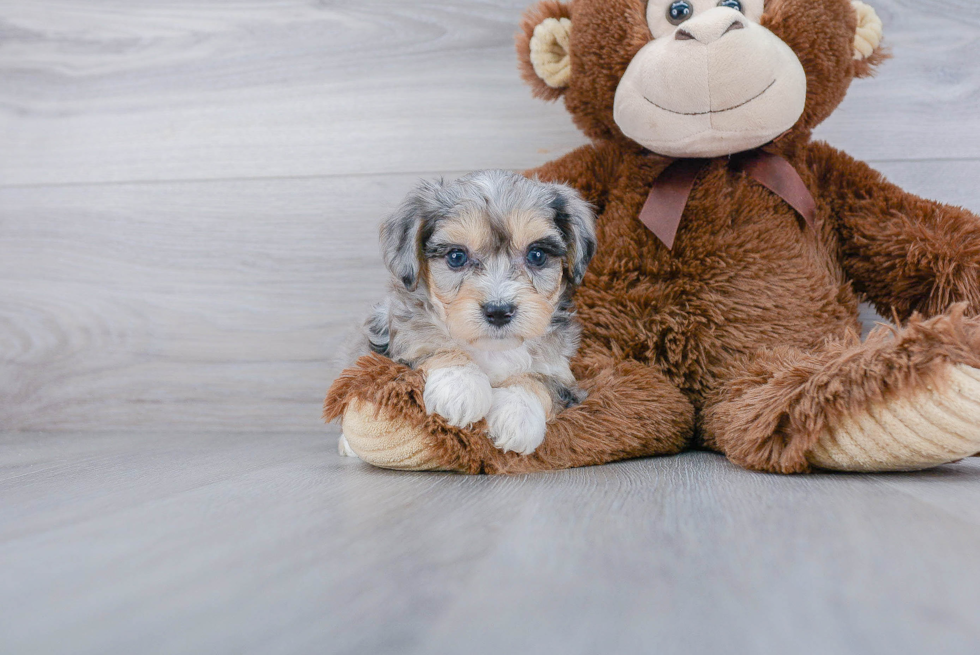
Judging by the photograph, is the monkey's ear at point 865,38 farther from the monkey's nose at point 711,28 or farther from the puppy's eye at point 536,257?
the puppy's eye at point 536,257

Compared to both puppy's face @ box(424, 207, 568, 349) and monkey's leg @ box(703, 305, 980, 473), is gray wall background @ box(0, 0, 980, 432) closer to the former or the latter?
puppy's face @ box(424, 207, 568, 349)

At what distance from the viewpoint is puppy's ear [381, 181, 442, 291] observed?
1.46 meters

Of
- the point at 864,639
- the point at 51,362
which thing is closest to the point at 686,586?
the point at 864,639

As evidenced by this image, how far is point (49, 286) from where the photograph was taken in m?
2.23

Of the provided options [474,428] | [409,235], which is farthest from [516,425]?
[409,235]

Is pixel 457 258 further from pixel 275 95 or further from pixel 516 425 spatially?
pixel 275 95

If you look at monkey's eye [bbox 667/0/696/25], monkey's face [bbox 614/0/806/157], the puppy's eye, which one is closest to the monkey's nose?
monkey's face [bbox 614/0/806/157]

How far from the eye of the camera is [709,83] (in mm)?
A: 1429

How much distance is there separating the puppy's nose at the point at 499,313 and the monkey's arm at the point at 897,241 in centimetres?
86

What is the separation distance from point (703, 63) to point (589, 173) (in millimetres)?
394

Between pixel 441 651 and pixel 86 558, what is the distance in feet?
1.73

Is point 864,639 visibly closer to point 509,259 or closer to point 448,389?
point 448,389

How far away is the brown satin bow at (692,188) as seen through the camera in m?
1.60

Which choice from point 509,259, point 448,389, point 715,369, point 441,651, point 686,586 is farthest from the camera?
point 715,369
